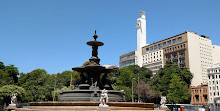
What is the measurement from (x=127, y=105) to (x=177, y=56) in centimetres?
8066

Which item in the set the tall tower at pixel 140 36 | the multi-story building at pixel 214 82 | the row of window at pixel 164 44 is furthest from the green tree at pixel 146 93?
the tall tower at pixel 140 36

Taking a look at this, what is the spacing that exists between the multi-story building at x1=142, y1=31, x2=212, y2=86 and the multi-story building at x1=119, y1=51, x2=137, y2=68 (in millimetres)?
15297

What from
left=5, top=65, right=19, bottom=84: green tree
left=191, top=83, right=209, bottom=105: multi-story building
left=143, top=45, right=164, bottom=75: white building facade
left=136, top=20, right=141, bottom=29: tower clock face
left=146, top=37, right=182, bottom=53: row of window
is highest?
left=136, top=20, right=141, bottom=29: tower clock face

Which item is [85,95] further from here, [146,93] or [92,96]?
[146,93]

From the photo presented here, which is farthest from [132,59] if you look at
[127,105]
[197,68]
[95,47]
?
[127,105]

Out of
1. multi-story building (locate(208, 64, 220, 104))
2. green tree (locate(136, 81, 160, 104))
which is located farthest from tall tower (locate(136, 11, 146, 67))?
green tree (locate(136, 81, 160, 104))

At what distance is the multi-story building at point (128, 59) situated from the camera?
11599 cm

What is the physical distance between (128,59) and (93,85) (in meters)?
98.4

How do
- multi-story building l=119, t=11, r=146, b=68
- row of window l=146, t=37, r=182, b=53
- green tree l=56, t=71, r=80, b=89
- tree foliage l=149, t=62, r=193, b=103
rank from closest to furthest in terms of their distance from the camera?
tree foliage l=149, t=62, r=193, b=103 → green tree l=56, t=71, r=80, b=89 → row of window l=146, t=37, r=182, b=53 → multi-story building l=119, t=11, r=146, b=68

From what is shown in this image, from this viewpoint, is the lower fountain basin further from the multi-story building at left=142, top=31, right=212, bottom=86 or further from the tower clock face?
the tower clock face

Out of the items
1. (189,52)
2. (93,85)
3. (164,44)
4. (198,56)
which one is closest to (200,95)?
(189,52)

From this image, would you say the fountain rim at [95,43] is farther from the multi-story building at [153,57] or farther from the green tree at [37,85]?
the multi-story building at [153,57]

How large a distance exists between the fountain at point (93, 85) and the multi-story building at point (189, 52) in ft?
225

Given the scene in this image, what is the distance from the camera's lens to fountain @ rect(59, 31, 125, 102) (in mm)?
20500
